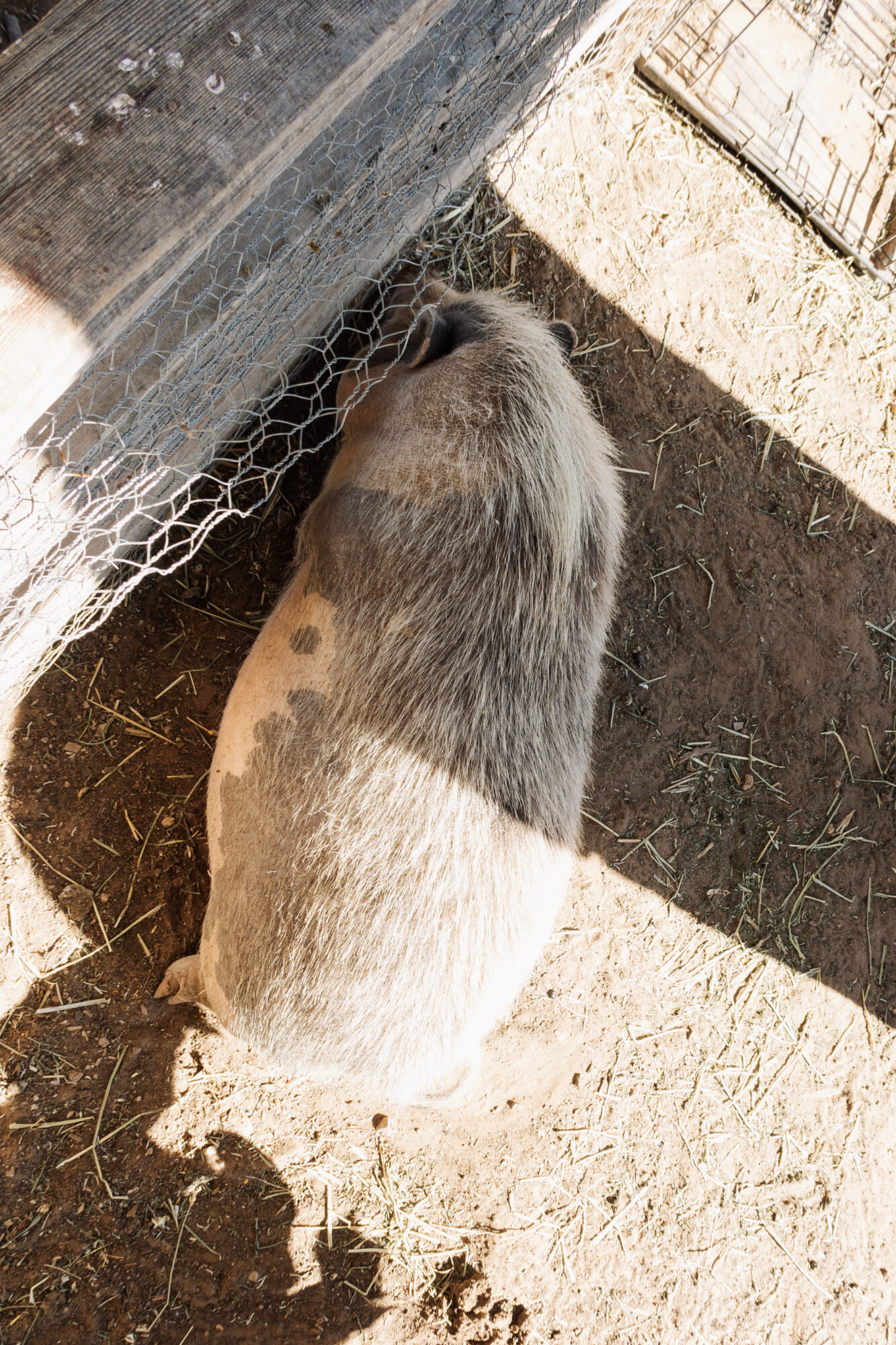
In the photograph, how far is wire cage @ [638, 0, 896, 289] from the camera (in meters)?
3.69

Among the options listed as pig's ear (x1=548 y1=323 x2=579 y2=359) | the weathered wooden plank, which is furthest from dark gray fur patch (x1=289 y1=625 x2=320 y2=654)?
pig's ear (x1=548 y1=323 x2=579 y2=359)

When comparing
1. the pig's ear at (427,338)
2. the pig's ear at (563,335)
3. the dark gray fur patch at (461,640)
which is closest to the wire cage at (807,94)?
the pig's ear at (563,335)

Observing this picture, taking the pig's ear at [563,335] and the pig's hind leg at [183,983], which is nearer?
the pig's hind leg at [183,983]

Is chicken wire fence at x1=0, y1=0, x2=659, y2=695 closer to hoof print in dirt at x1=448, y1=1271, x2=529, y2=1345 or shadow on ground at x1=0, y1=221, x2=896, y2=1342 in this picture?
shadow on ground at x1=0, y1=221, x2=896, y2=1342

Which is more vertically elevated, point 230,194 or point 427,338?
point 230,194

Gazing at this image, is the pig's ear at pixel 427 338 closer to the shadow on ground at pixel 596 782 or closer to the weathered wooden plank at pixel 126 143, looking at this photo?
the shadow on ground at pixel 596 782

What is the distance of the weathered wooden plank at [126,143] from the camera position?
1313 millimetres

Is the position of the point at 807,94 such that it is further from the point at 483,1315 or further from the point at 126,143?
the point at 483,1315

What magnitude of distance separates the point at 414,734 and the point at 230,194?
52.7 inches

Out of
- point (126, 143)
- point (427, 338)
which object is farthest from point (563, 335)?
point (126, 143)

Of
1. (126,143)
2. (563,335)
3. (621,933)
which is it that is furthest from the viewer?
(621,933)

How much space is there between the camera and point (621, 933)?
134 inches

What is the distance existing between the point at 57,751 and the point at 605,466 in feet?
7.09

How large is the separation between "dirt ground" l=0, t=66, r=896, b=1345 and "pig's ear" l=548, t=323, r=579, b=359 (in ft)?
1.83
